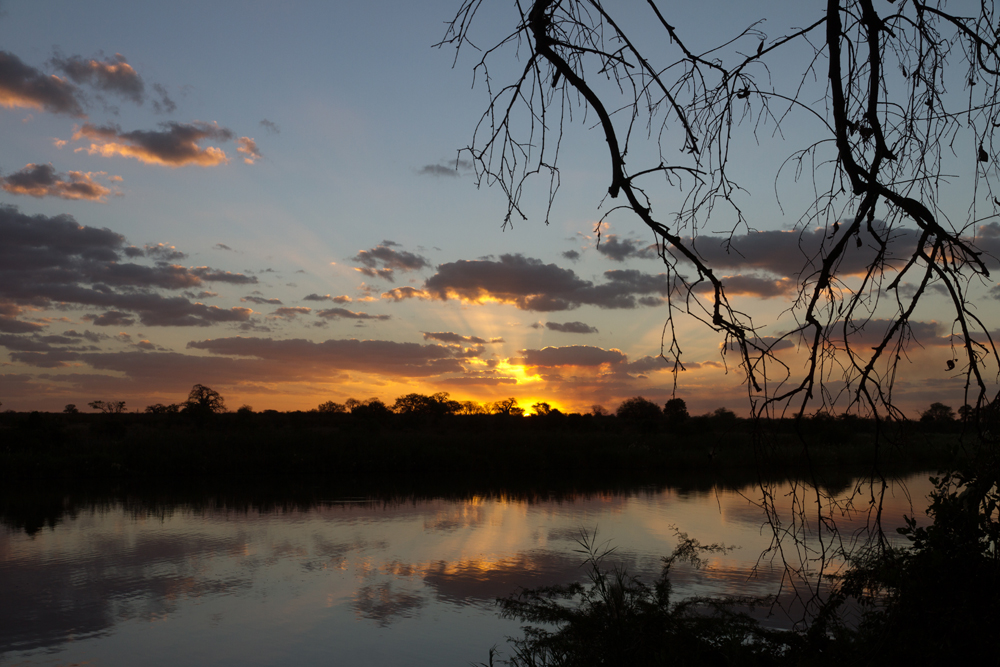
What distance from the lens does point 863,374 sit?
1778 millimetres

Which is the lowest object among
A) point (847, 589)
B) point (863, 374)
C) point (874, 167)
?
point (847, 589)

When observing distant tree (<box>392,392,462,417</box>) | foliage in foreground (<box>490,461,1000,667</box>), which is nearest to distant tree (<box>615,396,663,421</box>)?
distant tree (<box>392,392,462,417</box>)

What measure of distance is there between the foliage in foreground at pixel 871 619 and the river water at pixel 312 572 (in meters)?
0.41

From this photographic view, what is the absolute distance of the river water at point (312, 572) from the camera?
679cm

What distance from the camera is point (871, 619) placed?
3.98 metres

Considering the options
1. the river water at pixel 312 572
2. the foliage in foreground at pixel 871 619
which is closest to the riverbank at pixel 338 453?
the river water at pixel 312 572

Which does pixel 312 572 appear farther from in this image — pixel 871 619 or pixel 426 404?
pixel 426 404

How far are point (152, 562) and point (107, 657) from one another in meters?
3.99

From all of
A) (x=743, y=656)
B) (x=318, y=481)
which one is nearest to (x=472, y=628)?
(x=743, y=656)

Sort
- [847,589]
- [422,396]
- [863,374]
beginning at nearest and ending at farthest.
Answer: [863,374] < [847,589] < [422,396]

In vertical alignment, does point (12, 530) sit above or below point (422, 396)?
below

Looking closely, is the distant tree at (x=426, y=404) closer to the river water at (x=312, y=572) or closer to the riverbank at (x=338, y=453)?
the riverbank at (x=338, y=453)

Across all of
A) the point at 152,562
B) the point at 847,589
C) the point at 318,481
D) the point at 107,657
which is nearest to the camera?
the point at 847,589

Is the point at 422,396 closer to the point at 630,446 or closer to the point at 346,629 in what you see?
the point at 630,446
